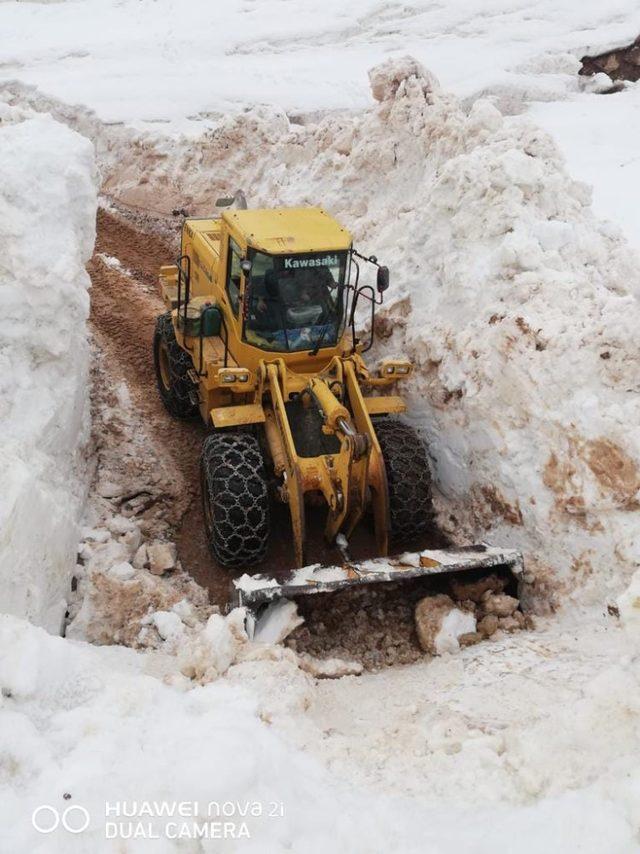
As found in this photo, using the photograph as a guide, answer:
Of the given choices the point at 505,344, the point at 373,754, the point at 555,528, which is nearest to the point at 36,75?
the point at 505,344

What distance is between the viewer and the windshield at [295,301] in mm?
6258

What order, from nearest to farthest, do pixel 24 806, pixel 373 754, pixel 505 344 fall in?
1. pixel 24 806
2. pixel 373 754
3. pixel 505 344

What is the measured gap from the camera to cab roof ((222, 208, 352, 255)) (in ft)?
20.4

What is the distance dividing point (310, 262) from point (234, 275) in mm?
825

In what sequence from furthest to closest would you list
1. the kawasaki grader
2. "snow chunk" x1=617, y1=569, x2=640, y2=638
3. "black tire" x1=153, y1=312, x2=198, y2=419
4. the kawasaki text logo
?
1. "black tire" x1=153, y1=312, x2=198, y2=419
2. the kawasaki text logo
3. the kawasaki grader
4. "snow chunk" x1=617, y1=569, x2=640, y2=638

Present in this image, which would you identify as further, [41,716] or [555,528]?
[555,528]

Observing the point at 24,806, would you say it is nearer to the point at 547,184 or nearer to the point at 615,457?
the point at 615,457

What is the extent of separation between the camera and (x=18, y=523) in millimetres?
5000

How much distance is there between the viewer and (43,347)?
19.9ft

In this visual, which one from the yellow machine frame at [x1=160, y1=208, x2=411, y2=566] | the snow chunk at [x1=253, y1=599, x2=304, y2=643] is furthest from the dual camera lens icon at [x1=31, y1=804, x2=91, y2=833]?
the yellow machine frame at [x1=160, y1=208, x2=411, y2=566]

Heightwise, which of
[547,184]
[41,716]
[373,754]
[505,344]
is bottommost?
[373,754]

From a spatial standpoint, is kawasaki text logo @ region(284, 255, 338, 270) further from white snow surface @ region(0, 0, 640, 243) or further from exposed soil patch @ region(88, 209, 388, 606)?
white snow surface @ region(0, 0, 640, 243)

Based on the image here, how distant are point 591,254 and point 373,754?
5165 mm

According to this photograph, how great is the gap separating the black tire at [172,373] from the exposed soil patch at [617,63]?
45.9 feet
